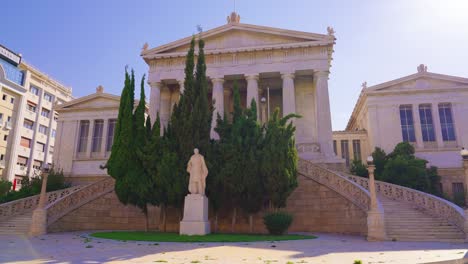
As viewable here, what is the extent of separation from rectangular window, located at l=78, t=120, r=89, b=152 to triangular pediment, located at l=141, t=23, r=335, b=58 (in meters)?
11.3

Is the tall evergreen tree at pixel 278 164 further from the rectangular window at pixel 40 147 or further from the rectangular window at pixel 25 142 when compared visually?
the rectangular window at pixel 40 147

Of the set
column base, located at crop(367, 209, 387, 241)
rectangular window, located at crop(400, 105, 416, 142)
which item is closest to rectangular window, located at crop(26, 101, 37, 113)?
rectangular window, located at crop(400, 105, 416, 142)

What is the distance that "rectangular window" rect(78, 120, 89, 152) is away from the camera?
36312 mm

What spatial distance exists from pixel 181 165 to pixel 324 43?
57.5 feet

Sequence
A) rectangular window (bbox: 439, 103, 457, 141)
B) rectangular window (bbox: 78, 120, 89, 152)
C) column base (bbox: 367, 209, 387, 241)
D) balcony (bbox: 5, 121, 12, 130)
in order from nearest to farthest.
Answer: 1. column base (bbox: 367, 209, 387, 241)
2. rectangular window (bbox: 439, 103, 457, 141)
3. rectangular window (bbox: 78, 120, 89, 152)
4. balcony (bbox: 5, 121, 12, 130)

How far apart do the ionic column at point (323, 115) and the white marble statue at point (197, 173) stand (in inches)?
Answer: 509

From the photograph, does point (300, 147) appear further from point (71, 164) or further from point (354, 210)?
point (71, 164)

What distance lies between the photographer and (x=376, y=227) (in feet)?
45.0

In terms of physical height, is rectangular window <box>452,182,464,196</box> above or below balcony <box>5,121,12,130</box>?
below

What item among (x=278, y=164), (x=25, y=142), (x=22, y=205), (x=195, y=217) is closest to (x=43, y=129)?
(x=25, y=142)

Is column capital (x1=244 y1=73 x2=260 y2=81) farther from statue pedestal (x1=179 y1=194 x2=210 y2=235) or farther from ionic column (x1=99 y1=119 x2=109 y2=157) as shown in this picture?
ionic column (x1=99 y1=119 x2=109 y2=157)

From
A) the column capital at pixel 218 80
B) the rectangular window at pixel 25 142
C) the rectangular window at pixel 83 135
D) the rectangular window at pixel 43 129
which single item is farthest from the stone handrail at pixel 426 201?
the rectangular window at pixel 43 129

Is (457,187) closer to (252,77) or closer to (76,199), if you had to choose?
(252,77)

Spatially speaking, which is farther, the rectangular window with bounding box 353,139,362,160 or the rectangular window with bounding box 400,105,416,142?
the rectangular window with bounding box 353,139,362,160
